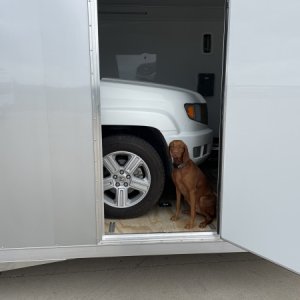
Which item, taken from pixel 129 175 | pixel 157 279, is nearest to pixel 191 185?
pixel 129 175

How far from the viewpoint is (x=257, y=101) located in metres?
2.46

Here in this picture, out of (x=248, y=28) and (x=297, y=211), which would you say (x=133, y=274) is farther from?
(x=248, y=28)

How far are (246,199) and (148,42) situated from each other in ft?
12.0

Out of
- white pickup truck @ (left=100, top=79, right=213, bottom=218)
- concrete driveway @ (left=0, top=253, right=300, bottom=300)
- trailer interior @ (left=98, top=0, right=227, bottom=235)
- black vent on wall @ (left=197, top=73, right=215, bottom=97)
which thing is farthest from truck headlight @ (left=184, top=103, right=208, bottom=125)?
black vent on wall @ (left=197, top=73, right=215, bottom=97)

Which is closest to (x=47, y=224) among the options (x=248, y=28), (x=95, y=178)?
(x=95, y=178)

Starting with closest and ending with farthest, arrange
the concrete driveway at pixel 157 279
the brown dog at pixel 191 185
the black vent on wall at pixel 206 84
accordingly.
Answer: the concrete driveway at pixel 157 279 < the brown dog at pixel 191 185 < the black vent on wall at pixel 206 84

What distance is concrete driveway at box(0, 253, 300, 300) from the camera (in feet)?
9.86

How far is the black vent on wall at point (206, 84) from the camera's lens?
5727 mm

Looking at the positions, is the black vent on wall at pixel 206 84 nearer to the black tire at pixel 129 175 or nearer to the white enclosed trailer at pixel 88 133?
the black tire at pixel 129 175

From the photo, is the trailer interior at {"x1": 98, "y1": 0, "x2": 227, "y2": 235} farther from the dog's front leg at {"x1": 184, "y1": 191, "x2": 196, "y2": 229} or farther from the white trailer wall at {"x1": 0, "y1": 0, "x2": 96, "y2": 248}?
the white trailer wall at {"x1": 0, "y1": 0, "x2": 96, "y2": 248}

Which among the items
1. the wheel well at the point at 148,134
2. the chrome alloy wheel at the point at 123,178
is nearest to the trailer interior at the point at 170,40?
the wheel well at the point at 148,134

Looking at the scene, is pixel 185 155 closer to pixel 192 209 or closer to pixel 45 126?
pixel 192 209

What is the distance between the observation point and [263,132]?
2.51m

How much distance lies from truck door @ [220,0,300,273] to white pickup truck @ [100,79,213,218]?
0.80 metres
